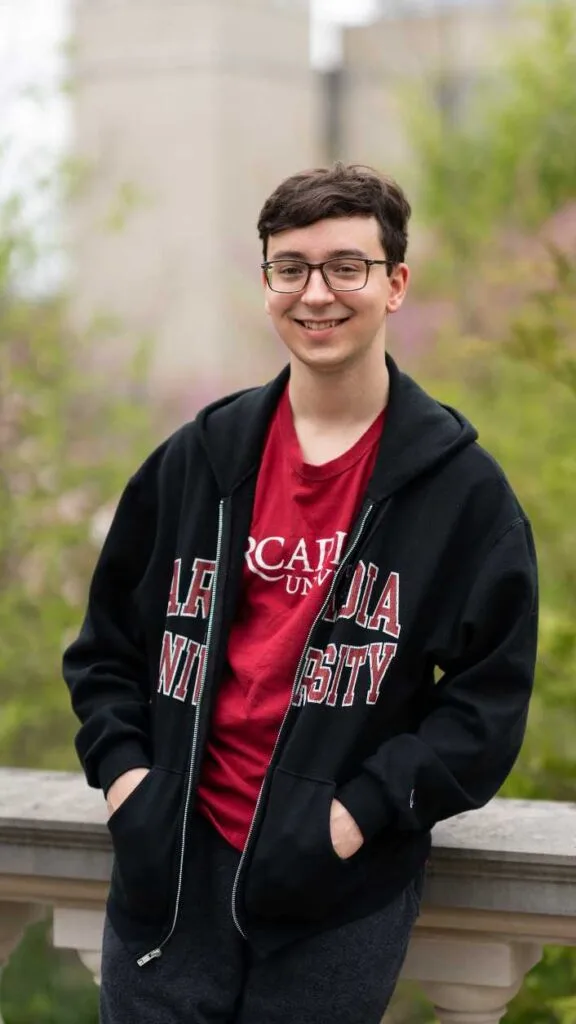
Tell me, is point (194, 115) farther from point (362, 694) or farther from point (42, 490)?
point (362, 694)

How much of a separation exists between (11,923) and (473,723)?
38.6 inches

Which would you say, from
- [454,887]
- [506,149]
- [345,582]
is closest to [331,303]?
[345,582]

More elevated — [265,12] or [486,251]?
[265,12]

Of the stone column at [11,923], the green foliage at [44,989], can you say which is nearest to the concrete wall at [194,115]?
the green foliage at [44,989]

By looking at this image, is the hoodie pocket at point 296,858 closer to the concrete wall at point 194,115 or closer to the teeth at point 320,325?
the teeth at point 320,325

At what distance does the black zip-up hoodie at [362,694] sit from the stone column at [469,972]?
249 millimetres

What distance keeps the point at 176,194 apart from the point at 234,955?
23.7 metres

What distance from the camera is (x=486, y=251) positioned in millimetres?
8492

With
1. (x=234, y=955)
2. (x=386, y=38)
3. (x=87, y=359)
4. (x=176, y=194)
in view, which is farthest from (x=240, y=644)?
(x=176, y=194)

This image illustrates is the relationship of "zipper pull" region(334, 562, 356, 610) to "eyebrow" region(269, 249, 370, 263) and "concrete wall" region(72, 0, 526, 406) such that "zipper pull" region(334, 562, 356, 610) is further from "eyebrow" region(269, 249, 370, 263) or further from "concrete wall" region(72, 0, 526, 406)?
"concrete wall" region(72, 0, 526, 406)

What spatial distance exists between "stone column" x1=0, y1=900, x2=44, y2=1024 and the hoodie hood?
86 centimetres

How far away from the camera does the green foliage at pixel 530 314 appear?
3.41 metres

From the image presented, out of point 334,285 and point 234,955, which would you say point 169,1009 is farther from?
point 334,285

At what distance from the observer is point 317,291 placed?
1.97m
